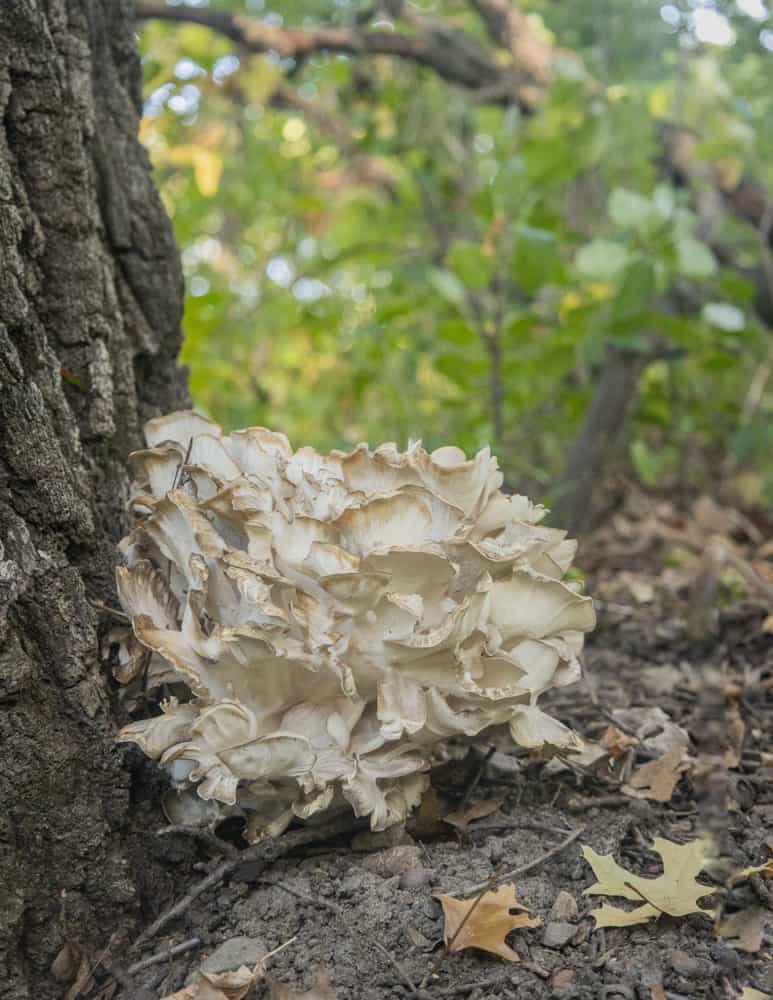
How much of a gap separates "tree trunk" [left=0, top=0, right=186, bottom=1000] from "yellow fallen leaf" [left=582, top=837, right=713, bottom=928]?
0.95 meters

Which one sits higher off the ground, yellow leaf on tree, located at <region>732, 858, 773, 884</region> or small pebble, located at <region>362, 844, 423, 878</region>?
yellow leaf on tree, located at <region>732, 858, 773, 884</region>

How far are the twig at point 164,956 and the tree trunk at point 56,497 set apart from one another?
0.12m

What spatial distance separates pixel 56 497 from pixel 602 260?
3.01 m

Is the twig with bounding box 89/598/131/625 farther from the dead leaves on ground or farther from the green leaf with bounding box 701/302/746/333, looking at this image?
the green leaf with bounding box 701/302/746/333

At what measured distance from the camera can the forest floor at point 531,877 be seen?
5.17 feet

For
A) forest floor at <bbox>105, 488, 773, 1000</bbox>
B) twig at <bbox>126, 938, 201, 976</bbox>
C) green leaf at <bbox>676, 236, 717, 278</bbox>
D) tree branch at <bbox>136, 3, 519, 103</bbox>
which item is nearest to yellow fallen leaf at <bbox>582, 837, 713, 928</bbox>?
forest floor at <bbox>105, 488, 773, 1000</bbox>

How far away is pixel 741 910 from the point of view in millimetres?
1700

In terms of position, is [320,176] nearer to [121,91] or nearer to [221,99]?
[221,99]

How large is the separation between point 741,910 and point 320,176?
7.81m

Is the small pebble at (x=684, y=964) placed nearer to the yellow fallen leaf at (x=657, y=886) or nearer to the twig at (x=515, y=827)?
the yellow fallen leaf at (x=657, y=886)

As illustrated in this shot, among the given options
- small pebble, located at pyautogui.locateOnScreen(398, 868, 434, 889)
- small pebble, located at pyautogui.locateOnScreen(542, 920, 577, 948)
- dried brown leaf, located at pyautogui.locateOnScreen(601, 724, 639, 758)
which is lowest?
dried brown leaf, located at pyautogui.locateOnScreen(601, 724, 639, 758)

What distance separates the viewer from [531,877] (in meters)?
1.84

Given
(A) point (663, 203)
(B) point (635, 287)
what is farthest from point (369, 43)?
(B) point (635, 287)

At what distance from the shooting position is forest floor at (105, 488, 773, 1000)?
1.58 meters
